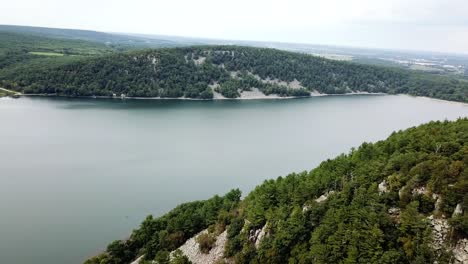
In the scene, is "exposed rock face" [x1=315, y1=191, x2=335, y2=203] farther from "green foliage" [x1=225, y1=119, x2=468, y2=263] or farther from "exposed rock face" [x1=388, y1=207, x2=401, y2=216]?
"exposed rock face" [x1=388, y1=207, x2=401, y2=216]

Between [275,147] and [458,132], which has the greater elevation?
[458,132]

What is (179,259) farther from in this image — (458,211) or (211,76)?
(211,76)

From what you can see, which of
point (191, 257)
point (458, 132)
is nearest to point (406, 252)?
point (458, 132)

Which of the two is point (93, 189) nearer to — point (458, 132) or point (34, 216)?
point (34, 216)

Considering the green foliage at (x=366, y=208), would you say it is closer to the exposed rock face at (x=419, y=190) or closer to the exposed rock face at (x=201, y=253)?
the exposed rock face at (x=419, y=190)

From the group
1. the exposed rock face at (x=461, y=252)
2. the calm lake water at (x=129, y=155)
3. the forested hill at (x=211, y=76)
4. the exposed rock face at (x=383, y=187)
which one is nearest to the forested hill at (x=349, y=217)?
the exposed rock face at (x=461, y=252)

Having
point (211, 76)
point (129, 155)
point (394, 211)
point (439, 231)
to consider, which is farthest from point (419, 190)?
point (211, 76)
